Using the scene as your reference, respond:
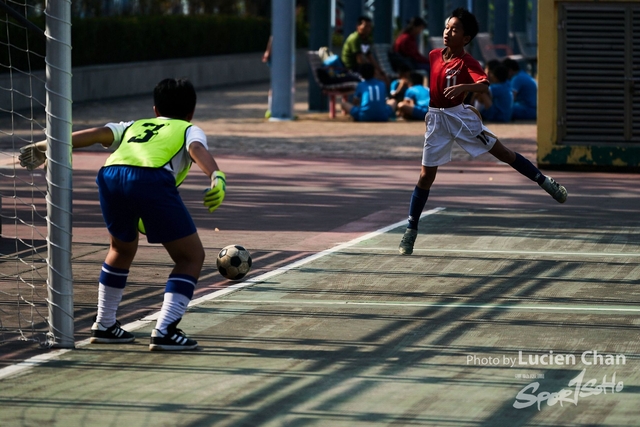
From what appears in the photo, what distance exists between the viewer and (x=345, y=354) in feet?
20.7

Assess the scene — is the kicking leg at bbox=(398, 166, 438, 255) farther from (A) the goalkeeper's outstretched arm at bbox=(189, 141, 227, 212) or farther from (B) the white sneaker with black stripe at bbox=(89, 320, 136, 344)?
(A) the goalkeeper's outstretched arm at bbox=(189, 141, 227, 212)

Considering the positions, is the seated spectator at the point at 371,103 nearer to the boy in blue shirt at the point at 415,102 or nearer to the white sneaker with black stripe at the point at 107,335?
the boy in blue shirt at the point at 415,102

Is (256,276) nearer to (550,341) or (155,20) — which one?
(550,341)

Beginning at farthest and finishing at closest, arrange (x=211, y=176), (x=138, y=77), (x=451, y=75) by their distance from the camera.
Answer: (x=138, y=77), (x=451, y=75), (x=211, y=176)

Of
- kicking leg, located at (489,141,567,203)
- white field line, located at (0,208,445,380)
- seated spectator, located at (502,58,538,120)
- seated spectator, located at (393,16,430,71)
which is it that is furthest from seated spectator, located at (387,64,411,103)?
kicking leg, located at (489,141,567,203)

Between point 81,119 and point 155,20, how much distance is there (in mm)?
9796

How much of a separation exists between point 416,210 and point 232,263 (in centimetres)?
181

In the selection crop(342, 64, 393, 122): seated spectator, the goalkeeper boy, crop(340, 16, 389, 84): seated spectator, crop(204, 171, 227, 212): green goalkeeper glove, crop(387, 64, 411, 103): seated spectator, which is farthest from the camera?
crop(340, 16, 389, 84): seated spectator

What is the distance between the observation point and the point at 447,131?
9578 millimetres

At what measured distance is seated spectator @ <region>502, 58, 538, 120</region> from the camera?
74.4 ft

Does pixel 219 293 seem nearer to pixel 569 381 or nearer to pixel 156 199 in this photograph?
pixel 156 199

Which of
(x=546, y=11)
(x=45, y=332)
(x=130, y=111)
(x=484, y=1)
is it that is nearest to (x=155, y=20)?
(x=130, y=111)

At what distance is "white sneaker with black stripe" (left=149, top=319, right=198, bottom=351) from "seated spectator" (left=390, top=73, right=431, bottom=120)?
16.4 metres

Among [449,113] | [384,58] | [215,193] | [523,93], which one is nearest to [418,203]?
[449,113]
